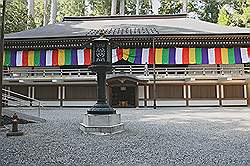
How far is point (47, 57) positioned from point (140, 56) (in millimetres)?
7476

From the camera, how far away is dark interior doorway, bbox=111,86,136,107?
70.6 ft

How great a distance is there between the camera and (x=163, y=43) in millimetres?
21062

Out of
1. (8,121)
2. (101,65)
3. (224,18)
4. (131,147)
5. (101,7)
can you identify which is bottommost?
(131,147)

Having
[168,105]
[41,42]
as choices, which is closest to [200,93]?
[168,105]

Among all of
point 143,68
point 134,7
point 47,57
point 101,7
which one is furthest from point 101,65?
point 134,7

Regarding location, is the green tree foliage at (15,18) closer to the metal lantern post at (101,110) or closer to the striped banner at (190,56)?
the striped banner at (190,56)

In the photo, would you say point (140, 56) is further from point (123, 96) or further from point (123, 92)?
point (123, 96)

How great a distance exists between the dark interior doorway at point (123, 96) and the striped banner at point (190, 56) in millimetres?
2257

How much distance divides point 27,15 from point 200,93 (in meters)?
23.5

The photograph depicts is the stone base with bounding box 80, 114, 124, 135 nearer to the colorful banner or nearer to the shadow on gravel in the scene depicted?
the shadow on gravel

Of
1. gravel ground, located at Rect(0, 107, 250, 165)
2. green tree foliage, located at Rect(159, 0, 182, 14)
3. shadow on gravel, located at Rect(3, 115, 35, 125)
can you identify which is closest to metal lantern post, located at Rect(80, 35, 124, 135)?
gravel ground, located at Rect(0, 107, 250, 165)

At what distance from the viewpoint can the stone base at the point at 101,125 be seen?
864 cm

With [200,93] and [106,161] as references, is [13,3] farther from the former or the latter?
[106,161]

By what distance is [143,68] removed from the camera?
2041 centimetres
